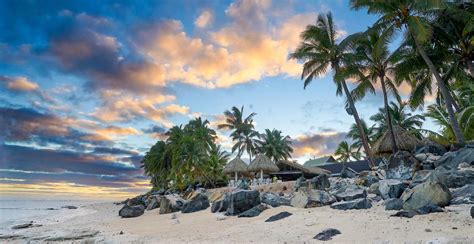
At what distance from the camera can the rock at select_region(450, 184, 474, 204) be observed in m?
7.76

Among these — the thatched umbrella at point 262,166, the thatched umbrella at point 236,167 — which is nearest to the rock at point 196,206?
the thatched umbrella at point 262,166

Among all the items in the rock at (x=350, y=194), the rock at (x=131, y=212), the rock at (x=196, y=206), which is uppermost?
the rock at (x=350, y=194)

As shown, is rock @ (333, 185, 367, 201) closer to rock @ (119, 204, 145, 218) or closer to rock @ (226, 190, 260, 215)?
rock @ (226, 190, 260, 215)

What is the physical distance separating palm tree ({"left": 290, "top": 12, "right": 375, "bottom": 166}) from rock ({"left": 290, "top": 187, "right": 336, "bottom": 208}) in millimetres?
14478

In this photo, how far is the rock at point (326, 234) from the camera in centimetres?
666

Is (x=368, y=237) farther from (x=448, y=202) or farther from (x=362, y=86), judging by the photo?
(x=362, y=86)

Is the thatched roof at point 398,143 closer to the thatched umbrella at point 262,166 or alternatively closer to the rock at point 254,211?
the thatched umbrella at point 262,166

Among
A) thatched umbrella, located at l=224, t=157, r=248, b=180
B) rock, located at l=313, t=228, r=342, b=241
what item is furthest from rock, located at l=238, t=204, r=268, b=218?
thatched umbrella, located at l=224, t=157, r=248, b=180

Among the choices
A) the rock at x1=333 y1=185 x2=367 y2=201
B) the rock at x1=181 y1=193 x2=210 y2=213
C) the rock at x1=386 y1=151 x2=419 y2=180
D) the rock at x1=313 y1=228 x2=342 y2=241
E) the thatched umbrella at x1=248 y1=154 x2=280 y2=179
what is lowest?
the rock at x1=313 y1=228 x2=342 y2=241

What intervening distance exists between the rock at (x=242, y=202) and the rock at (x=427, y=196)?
507 centimetres

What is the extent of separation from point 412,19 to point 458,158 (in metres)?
7.88

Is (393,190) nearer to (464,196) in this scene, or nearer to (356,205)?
(356,205)

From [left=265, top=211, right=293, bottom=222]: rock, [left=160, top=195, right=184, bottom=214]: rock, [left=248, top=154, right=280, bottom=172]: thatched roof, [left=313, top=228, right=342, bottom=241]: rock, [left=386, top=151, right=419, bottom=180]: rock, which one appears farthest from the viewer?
[left=248, top=154, right=280, bottom=172]: thatched roof

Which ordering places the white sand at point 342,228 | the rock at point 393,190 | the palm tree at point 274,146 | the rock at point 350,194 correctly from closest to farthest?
the white sand at point 342,228, the rock at point 393,190, the rock at point 350,194, the palm tree at point 274,146
